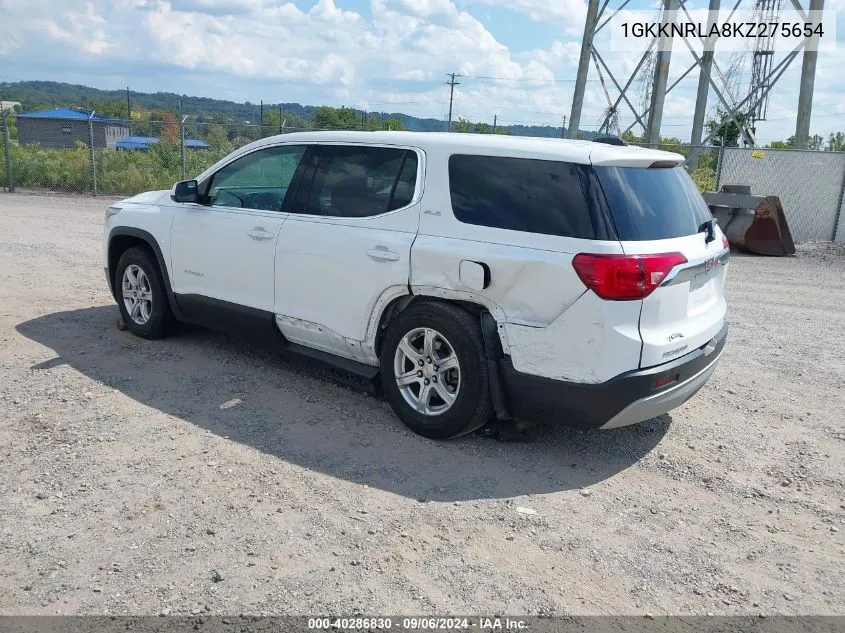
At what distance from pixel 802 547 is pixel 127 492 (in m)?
3.50

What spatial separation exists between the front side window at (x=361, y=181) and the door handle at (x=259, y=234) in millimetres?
343

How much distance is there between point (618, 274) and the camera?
396cm

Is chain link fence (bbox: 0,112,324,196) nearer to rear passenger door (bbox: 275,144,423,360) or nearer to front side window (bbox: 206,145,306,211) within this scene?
front side window (bbox: 206,145,306,211)

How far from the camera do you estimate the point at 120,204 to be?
22.3 ft

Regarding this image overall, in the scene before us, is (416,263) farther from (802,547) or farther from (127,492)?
(802,547)

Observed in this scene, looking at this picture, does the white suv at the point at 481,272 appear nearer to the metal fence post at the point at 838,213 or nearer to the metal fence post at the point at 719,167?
the metal fence post at the point at 838,213

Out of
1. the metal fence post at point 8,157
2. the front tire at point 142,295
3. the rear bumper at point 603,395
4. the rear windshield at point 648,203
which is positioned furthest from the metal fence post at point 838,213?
the metal fence post at point 8,157

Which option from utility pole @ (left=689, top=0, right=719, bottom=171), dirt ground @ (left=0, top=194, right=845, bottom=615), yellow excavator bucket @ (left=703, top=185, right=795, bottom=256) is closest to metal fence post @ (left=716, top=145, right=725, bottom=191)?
utility pole @ (left=689, top=0, right=719, bottom=171)

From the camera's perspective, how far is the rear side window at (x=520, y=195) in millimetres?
4164

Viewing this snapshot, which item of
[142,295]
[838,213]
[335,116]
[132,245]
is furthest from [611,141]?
[335,116]

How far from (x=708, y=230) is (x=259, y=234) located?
10.4 feet

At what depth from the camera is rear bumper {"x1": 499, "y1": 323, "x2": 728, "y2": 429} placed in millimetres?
4090

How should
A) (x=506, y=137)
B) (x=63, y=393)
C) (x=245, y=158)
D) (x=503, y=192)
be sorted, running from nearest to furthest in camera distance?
(x=503, y=192) < (x=506, y=137) < (x=63, y=393) < (x=245, y=158)

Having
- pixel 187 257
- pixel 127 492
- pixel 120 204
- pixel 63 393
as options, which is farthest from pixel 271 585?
pixel 120 204
